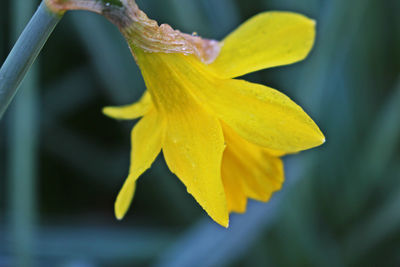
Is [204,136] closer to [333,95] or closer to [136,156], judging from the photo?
[136,156]

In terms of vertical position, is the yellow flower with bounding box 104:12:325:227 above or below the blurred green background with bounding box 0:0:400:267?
above

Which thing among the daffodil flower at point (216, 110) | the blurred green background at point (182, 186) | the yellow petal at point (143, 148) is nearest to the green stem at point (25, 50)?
the daffodil flower at point (216, 110)

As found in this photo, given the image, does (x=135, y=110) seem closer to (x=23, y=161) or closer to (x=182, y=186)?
(x=23, y=161)

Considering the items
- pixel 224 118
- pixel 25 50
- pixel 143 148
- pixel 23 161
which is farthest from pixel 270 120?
pixel 23 161

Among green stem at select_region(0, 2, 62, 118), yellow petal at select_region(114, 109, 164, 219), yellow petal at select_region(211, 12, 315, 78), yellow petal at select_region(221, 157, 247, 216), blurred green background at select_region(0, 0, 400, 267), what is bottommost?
blurred green background at select_region(0, 0, 400, 267)

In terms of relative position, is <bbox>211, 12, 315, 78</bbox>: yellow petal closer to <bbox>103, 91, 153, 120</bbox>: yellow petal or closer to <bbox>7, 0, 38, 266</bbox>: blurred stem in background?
<bbox>103, 91, 153, 120</bbox>: yellow petal

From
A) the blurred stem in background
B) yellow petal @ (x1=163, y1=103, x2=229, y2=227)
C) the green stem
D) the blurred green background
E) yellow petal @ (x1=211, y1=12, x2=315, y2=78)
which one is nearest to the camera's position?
the green stem

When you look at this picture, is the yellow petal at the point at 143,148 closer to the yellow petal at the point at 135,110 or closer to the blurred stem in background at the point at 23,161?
the yellow petal at the point at 135,110

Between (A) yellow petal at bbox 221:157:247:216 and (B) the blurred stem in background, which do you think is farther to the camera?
(B) the blurred stem in background

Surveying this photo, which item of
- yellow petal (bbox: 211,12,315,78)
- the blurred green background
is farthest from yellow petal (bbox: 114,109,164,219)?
the blurred green background
